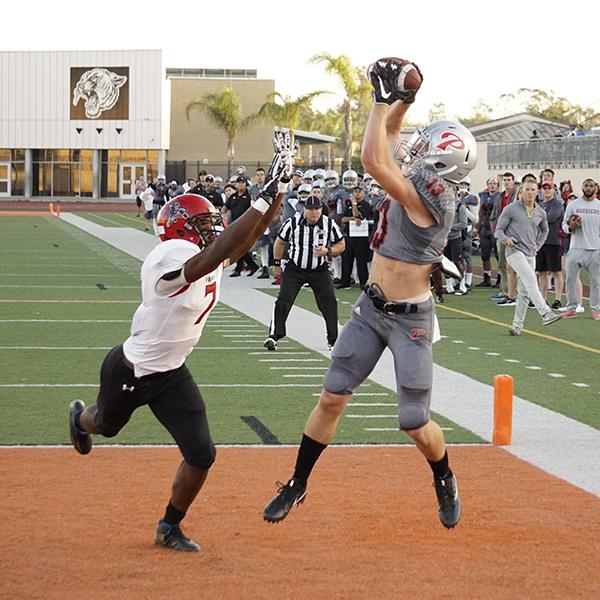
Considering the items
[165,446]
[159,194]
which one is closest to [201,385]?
[165,446]

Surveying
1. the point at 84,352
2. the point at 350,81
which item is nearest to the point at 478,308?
the point at 84,352

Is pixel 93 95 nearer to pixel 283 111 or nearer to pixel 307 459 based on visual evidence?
pixel 283 111

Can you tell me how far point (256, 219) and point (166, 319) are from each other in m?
0.76

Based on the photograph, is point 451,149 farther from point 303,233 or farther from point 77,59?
point 77,59

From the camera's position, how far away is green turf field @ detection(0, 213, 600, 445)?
9.16 metres

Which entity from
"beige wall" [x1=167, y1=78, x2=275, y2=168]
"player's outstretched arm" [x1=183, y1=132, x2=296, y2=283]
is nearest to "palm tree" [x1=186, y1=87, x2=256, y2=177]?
"beige wall" [x1=167, y1=78, x2=275, y2=168]

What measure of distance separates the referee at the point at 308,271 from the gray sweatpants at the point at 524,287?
2399mm

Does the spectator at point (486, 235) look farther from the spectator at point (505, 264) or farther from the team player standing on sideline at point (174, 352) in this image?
the team player standing on sideline at point (174, 352)

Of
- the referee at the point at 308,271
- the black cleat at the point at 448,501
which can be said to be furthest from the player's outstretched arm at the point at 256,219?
the referee at the point at 308,271

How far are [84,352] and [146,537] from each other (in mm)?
7079

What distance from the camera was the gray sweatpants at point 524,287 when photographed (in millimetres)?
14383

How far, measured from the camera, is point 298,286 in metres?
13.4

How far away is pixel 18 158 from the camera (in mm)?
72938

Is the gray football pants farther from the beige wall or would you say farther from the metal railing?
the beige wall
